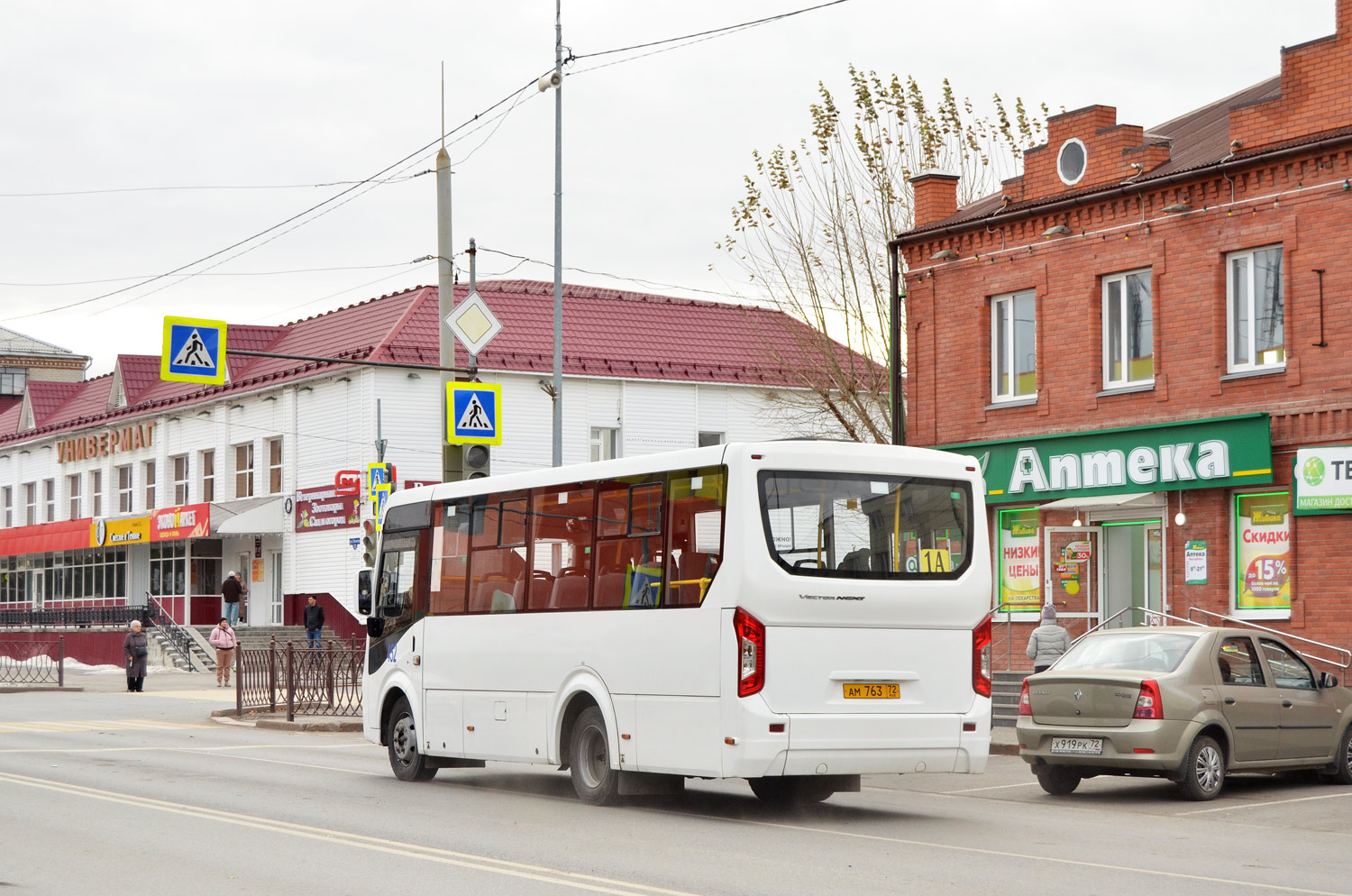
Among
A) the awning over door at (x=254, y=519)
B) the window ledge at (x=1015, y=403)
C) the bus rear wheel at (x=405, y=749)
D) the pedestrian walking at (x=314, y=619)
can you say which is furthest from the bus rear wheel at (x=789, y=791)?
the awning over door at (x=254, y=519)

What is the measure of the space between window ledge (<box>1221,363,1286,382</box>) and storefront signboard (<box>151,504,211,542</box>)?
107ft

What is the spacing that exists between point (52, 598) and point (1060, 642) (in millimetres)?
50027

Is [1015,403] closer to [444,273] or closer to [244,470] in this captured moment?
[444,273]

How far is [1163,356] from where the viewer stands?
23375 millimetres

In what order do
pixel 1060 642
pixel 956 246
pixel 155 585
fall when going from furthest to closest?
pixel 155 585, pixel 956 246, pixel 1060 642

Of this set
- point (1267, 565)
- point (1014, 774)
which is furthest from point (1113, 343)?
point (1014, 774)

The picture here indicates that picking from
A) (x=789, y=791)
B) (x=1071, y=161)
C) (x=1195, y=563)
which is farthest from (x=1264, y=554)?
(x=789, y=791)

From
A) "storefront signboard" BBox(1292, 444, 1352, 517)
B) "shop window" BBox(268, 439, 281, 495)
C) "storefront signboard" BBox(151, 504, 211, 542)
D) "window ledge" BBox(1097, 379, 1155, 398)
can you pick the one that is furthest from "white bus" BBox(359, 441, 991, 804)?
"storefront signboard" BBox(151, 504, 211, 542)

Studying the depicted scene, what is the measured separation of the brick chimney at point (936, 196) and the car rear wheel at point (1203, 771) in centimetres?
1470

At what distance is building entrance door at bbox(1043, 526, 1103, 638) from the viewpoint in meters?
24.7

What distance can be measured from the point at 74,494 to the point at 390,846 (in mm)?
53731

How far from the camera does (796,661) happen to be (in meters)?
12.2

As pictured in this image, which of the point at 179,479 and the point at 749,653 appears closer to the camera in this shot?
the point at 749,653

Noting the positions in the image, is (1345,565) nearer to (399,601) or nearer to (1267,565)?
(1267,565)
